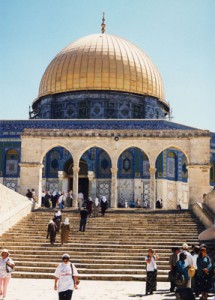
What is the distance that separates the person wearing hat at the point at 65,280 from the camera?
20.7 feet

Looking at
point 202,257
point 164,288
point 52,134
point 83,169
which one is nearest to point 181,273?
point 202,257

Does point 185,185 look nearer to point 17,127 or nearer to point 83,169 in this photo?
point 83,169

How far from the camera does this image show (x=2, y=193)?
48.9 ft

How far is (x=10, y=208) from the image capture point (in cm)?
1548

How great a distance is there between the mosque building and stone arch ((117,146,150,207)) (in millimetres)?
49

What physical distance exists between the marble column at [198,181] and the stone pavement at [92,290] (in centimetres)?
898

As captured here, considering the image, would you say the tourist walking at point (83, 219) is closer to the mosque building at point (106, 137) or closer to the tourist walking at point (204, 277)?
the mosque building at point (106, 137)

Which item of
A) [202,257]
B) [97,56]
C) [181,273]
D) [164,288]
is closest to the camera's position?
[181,273]

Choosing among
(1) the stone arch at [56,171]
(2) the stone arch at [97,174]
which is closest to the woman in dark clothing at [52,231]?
(2) the stone arch at [97,174]

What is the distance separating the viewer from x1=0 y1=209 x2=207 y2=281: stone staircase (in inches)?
440

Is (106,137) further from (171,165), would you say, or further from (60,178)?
(171,165)

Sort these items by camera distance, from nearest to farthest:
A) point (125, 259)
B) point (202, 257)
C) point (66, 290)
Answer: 1. point (66, 290)
2. point (202, 257)
3. point (125, 259)

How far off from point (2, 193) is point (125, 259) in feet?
16.2

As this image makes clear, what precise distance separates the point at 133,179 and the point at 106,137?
195 inches
